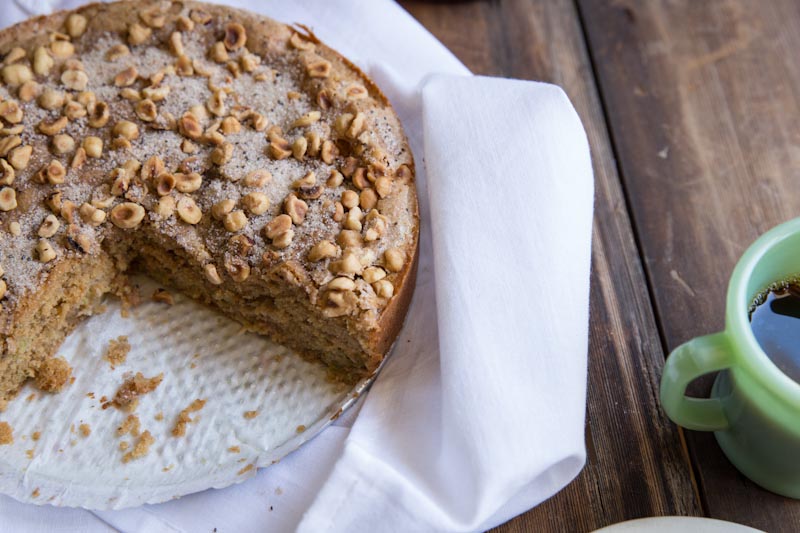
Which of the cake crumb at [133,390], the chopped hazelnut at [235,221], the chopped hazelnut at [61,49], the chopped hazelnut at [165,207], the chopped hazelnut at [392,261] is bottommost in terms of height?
the chopped hazelnut at [392,261]

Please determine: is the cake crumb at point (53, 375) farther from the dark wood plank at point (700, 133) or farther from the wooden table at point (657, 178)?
the dark wood plank at point (700, 133)

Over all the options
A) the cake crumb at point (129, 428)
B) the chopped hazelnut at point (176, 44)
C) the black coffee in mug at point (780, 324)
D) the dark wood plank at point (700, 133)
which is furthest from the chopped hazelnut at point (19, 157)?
the black coffee in mug at point (780, 324)

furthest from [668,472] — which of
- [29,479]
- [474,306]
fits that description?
[29,479]

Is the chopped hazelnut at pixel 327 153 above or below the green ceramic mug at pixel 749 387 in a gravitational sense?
above

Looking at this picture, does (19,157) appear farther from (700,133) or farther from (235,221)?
(700,133)

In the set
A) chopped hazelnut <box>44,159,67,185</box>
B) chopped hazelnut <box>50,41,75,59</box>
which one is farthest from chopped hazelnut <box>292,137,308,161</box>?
chopped hazelnut <box>50,41,75,59</box>

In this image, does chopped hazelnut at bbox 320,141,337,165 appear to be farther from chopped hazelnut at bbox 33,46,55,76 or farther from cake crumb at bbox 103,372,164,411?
chopped hazelnut at bbox 33,46,55,76

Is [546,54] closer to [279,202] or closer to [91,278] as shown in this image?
[279,202]
